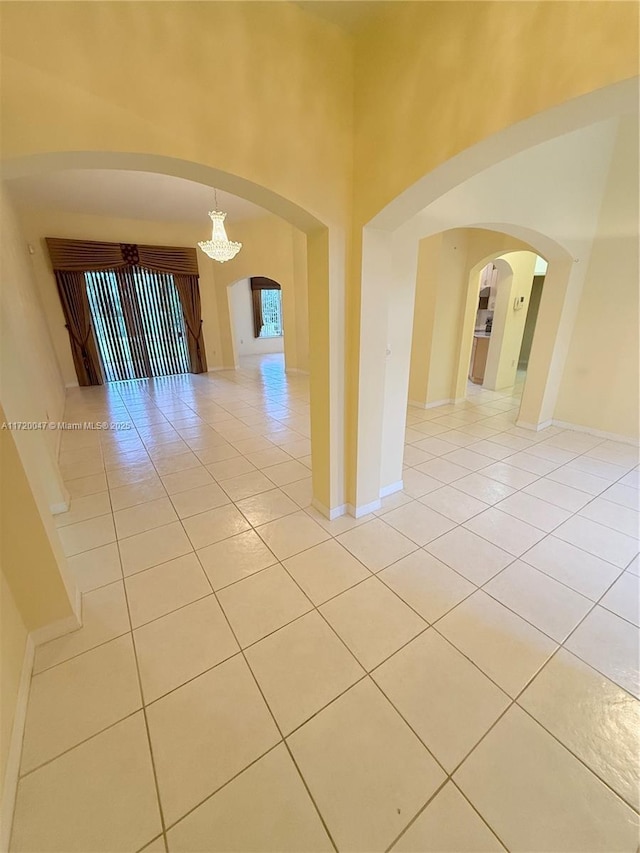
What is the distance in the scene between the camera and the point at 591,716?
4.26ft

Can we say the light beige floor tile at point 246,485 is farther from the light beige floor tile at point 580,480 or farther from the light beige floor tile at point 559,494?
the light beige floor tile at point 580,480

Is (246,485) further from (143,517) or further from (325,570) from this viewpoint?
(325,570)

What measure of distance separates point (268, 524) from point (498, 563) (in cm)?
158

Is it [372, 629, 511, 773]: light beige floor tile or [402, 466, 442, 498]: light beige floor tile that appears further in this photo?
[402, 466, 442, 498]: light beige floor tile

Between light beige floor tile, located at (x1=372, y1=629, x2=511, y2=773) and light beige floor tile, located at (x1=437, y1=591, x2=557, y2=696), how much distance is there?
6 centimetres

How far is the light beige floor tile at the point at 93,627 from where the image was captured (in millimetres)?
1536

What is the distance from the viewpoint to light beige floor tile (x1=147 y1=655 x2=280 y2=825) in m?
1.12

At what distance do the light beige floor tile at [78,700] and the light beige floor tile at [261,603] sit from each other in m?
0.48

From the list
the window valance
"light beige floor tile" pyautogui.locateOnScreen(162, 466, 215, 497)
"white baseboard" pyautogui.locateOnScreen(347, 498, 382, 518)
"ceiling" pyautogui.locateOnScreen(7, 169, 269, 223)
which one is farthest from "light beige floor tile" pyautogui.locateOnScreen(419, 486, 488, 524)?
the window valance

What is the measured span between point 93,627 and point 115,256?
283 inches

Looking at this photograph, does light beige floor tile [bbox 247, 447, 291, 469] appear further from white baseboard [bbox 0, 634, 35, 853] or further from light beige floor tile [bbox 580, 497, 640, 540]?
light beige floor tile [bbox 580, 497, 640, 540]

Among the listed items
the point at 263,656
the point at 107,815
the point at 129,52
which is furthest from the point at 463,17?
the point at 107,815

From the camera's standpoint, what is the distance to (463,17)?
123 centimetres

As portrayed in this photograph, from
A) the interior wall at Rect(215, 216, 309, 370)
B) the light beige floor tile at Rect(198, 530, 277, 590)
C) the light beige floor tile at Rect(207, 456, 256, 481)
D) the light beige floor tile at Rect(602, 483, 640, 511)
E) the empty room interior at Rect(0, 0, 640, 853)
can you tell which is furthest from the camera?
the interior wall at Rect(215, 216, 309, 370)
